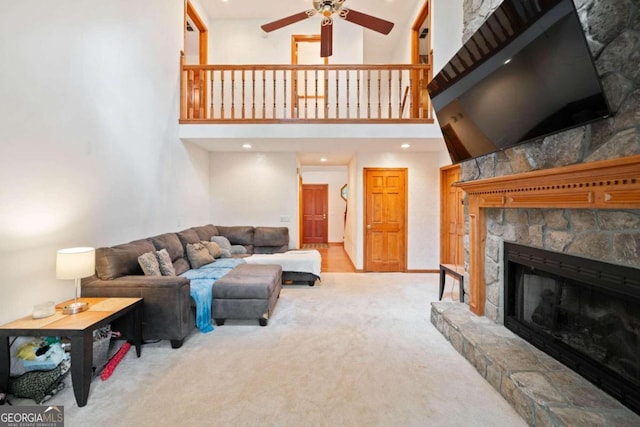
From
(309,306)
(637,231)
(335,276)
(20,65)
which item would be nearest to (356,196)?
(335,276)

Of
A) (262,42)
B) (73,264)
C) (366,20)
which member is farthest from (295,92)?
(73,264)

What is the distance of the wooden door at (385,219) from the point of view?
541cm

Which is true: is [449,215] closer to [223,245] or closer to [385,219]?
[385,219]

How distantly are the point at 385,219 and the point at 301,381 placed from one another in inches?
153

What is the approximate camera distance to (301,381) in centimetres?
202

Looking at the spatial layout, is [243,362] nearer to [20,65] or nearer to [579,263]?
[579,263]

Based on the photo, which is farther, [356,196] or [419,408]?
[356,196]

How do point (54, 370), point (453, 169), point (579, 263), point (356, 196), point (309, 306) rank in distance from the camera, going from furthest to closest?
point (356, 196) < point (453, 169) < point (309, 306) < point (54, 370) < point (579, 263)

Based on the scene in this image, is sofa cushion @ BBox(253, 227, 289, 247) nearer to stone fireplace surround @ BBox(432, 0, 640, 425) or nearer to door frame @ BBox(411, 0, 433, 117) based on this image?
door frame @ BBox(411, 0, 433, 117)

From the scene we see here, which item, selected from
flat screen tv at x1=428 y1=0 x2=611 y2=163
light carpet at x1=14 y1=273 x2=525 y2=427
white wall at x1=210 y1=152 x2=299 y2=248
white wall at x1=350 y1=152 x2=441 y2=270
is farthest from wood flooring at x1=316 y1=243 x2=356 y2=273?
flat screen tv at x1=428 y1=0 x2=611 y2=163

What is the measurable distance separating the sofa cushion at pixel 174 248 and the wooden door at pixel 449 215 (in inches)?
174

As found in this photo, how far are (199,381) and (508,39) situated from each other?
315cm

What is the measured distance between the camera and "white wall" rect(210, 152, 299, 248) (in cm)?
564

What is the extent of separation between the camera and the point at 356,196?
218 inches
